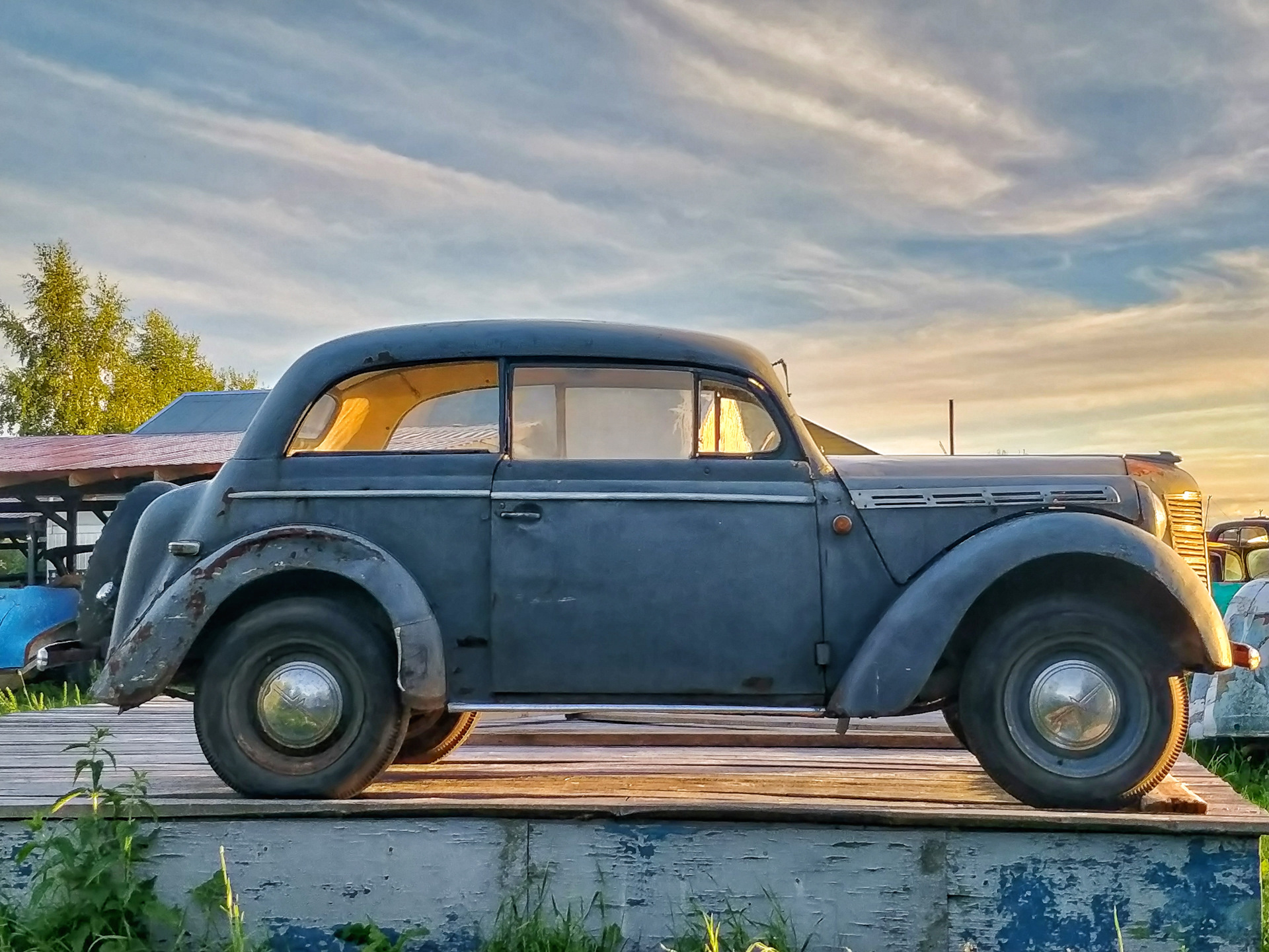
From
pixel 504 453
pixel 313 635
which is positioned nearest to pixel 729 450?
pixel 504 453

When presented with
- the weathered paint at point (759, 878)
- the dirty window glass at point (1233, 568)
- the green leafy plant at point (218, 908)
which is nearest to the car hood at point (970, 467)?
the weathered paint at point (759, 878)

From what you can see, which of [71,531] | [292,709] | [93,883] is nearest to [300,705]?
[292,709]

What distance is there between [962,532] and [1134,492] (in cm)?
60

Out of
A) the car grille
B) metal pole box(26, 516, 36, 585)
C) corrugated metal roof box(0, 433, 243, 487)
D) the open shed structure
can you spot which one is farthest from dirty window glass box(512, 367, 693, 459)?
metal pole box(26, 516, 36, 585)

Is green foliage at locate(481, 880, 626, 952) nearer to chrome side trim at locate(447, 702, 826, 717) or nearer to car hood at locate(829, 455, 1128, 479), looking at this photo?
chrome side trim at locate(447, 702, 826, 717)

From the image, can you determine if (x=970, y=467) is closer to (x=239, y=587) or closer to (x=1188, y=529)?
(x=1188, y=529)

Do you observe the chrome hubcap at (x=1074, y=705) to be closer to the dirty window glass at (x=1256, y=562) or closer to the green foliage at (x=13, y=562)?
the dirty window glass at (x=1256, y=562)

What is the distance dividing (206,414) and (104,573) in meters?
14.0

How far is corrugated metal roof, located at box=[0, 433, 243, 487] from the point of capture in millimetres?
11477

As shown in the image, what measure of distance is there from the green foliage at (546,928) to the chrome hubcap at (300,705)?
32.8 inches

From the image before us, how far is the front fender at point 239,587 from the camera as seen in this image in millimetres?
3439

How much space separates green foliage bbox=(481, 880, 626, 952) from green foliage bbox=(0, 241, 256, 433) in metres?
37.8

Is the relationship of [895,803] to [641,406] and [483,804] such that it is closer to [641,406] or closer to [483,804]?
[483,804]

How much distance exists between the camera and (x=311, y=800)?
130 inches
